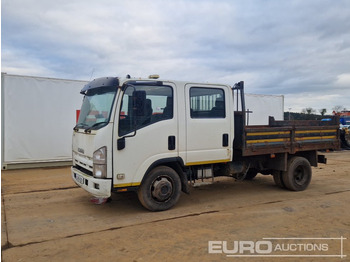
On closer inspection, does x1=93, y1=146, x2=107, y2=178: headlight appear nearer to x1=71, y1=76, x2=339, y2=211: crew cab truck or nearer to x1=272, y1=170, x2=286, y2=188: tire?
x1=71, y1=76, x2=339, y2=211: crew cab truck

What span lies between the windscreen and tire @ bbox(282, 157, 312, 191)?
15.0ft

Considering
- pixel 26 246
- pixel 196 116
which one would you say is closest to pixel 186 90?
pixel 196 116

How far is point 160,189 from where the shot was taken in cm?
539

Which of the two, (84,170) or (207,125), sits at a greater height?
(207,125)

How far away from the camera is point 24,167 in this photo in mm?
10266

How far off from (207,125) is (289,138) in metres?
2.27

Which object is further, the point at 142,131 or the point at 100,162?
the point at 142,131

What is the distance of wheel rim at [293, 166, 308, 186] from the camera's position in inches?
290

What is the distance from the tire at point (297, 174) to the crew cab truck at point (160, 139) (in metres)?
0.28

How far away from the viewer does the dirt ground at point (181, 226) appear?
383 centimetres

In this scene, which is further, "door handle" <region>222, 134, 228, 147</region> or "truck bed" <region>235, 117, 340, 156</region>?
"truck bed" <region>235, 117, 340, 156</region>

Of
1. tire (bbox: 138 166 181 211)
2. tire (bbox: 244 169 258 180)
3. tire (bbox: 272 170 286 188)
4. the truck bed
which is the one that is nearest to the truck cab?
tire (bbox: 138 166 181 211)

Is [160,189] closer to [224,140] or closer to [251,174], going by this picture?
[224,140]

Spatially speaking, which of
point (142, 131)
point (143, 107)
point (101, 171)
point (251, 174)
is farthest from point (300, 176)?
point (101, 171)
